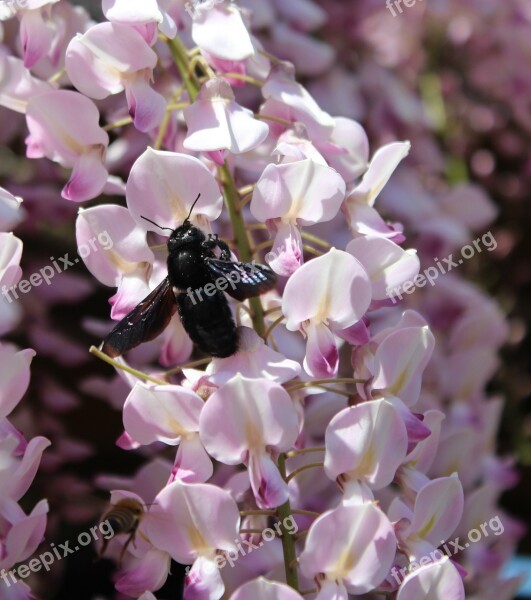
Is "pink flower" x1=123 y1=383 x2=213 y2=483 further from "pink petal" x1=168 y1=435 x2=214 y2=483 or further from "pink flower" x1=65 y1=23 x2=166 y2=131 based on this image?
"pink flower" x1=65 y1=23 x2=166 y2=131

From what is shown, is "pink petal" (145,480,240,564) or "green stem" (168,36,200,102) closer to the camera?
"pink petal" (145,480,240,564)

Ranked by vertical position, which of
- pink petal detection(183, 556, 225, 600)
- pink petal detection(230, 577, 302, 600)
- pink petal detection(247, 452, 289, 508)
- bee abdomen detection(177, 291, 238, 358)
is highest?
bee abdomen detection(177, 291, 238, 358)

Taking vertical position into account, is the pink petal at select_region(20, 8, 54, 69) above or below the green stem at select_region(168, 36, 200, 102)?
below

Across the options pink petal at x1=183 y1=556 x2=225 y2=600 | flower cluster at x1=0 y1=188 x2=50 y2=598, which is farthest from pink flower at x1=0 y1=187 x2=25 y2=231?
pink petal at x1=183 y1=556 x2=225 y2=600

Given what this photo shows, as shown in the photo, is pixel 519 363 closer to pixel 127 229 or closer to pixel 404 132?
pixel 404 132

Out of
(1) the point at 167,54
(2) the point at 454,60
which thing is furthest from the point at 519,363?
(1) the point at 167,54

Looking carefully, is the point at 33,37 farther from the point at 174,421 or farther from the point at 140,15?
the point at 174,421

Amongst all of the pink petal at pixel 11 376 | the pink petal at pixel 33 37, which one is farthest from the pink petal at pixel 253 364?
the pink petal at pixel 33 37

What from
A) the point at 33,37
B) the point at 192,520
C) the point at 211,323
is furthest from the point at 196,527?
the point at 33,37
